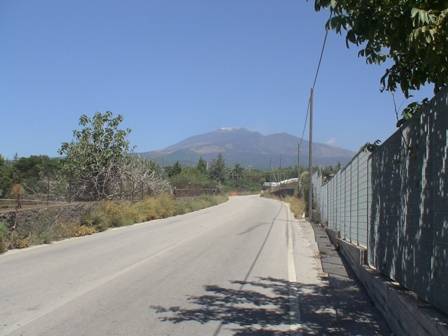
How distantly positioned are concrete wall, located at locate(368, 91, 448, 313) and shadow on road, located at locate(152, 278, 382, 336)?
873mm

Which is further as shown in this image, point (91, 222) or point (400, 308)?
point (91, 222)

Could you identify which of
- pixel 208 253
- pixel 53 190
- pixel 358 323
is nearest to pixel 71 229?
pixel 208 253

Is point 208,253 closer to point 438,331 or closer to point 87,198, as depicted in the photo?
point 438,331

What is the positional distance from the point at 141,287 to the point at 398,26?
6945 millimetres

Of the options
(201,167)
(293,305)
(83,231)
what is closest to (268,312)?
(293,305)

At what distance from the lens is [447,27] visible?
5.23 meters

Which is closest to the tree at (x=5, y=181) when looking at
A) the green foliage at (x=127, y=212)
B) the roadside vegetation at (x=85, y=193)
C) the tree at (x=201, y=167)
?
the roadside vegetation at (x=85, y=193)

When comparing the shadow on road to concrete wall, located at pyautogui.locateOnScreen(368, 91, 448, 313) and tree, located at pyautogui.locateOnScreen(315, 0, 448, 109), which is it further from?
tree, located at pyautogui.locateOnScreen(315, 0, 448, 109)

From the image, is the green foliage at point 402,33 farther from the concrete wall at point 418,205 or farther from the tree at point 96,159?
the tree at point 96,159

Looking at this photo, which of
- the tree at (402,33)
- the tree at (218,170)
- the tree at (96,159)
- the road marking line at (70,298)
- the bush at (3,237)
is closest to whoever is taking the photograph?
the tree at (402,33)

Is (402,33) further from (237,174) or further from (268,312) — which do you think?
(237,174)

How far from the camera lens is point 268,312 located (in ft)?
30.2

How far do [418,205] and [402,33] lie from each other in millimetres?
2071

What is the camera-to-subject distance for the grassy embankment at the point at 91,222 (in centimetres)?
1920
